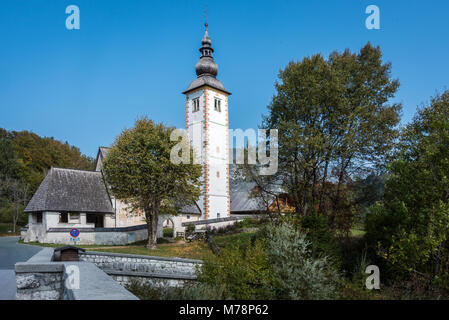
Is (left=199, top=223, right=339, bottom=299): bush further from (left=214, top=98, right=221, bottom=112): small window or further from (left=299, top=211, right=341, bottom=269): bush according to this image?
(left=214, top=98, right=221, bottom=112): small window

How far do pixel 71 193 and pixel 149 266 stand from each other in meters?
18.2

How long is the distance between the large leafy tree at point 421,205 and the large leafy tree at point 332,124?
4.09 metres

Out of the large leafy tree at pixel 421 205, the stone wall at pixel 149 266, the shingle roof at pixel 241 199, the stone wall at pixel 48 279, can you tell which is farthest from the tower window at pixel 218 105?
the stone wall at pixel 48 279

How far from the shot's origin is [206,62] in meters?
40.0

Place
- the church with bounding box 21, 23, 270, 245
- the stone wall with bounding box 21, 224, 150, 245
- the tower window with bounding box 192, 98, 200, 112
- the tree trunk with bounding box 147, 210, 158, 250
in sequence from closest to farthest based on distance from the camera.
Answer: the tree trunk with bounding box 147, 210, 158, 250
the stone wall with bounding box 21, 224, 150, 245
the church with bounding box 21, 23, 270, 245
the tower window with bounding box 192, 98, 200, 112

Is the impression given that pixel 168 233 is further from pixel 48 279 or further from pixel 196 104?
pixel 48 279

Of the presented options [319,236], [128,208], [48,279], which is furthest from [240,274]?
[128,208]

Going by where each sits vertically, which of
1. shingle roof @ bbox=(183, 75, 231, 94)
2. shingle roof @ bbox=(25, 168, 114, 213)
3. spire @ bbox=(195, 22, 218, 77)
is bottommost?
shingle roof @ bbox=(25, 168, 114, 213)

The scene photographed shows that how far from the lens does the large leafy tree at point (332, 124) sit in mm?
19641

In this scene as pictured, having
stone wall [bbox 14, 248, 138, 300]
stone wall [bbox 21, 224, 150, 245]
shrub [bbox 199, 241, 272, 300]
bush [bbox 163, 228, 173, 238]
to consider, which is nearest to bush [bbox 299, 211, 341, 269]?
shrub [bbox 199, 241, 272, 300]

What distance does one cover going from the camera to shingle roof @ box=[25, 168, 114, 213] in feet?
95.5

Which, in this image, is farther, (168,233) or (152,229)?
(168,233)

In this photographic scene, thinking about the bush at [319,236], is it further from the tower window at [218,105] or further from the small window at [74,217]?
the tower window at [218,105]
